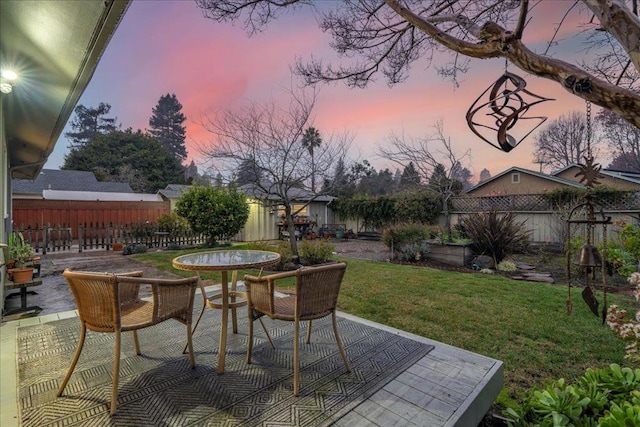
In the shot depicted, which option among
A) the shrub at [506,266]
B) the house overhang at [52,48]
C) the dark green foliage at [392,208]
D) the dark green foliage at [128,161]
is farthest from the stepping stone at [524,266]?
the dark green foliage at [128,161]

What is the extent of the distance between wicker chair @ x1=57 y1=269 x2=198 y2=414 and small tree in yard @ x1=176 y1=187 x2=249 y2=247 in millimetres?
8424

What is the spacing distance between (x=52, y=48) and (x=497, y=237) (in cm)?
870

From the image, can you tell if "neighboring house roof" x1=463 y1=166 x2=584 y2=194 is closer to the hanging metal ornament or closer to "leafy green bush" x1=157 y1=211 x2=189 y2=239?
"leafy green bush" x1=157 y1=211 x2=189 y2=239

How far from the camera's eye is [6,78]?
2715 mm

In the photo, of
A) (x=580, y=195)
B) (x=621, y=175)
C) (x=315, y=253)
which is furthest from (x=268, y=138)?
(x=621, y=175)

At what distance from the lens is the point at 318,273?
2289 mm

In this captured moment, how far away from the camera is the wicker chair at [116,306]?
197cm

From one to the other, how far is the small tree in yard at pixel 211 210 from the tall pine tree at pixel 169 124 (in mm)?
31738

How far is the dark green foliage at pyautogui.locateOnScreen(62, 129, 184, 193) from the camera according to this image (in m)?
25.0

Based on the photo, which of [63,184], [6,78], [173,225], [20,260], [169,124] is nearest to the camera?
[6,78]

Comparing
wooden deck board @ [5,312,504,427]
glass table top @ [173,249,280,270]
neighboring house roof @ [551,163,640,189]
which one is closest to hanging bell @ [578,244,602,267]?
wooden deck board @ [5,312,504,427]

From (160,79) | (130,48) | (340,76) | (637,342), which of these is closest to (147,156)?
(160,79)

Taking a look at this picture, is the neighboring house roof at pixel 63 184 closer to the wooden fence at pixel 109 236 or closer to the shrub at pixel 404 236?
the wooden fence at pixel 109 236

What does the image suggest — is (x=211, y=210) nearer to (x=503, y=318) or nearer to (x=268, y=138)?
(x=268, y=138)
